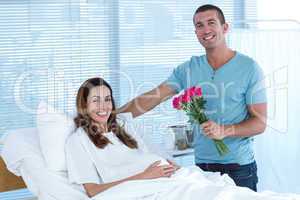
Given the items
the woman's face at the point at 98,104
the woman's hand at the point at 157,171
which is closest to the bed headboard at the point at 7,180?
the woman's face at the point at 98,104

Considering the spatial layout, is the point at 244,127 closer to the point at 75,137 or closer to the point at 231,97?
the point at 231,97

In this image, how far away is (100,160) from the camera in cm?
231

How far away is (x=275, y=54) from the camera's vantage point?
3.37 m

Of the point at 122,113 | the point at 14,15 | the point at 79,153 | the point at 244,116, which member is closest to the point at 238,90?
the point at 244,116

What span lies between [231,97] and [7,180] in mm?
1164

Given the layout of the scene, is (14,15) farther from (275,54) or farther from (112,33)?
(275,54)

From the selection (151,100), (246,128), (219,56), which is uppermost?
(219,56)

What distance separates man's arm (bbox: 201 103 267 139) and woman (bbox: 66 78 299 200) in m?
0.19

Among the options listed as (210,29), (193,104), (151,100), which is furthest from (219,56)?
(151,100)

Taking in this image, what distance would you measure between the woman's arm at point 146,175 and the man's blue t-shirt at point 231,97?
0.42 m

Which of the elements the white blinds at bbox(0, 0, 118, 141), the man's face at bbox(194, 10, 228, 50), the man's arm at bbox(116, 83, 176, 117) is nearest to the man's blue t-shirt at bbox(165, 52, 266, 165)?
the man's face at bbox(194, 10, 228, 50)

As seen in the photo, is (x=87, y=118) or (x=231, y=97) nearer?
(x=87, y=118)

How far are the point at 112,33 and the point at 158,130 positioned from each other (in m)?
0.78

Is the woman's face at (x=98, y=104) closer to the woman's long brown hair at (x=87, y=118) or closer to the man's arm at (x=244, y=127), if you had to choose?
the woman's long brown hair at (x=87, y=118)
